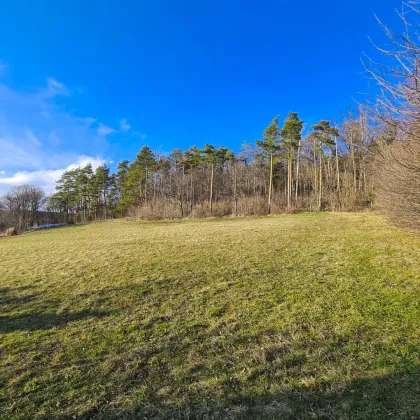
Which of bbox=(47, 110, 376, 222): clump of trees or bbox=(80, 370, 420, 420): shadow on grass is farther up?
bbox=(47, 110, 376, 222): clump of trees

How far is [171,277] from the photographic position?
20.1ft

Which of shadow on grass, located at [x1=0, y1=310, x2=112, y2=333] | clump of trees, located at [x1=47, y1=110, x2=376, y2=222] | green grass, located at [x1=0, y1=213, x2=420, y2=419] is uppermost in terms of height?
clump of trees, located at [x1=47, y1=110, x2=376, y2=222]

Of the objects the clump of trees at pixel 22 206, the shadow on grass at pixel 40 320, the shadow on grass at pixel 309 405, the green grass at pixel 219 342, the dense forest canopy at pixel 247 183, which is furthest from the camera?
the clump of trees at pixel 22 206

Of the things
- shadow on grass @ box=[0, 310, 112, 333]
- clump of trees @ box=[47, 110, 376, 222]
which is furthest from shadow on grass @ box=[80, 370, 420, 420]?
clump of trees @ box=[47, 110, 376, 222]

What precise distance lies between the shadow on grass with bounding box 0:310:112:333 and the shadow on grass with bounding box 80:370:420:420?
230cm

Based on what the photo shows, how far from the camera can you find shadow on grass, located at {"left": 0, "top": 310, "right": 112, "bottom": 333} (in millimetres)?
3945

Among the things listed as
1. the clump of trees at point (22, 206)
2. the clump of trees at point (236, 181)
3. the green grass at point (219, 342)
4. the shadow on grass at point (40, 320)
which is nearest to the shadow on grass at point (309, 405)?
the green grass at point (219, 342)

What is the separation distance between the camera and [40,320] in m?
4.20

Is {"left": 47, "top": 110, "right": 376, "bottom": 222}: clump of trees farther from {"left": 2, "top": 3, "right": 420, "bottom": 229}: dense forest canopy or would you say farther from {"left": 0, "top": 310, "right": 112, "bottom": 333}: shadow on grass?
{"left": 0, "top": 310, "right": 112, "bottom": 333}: shadow on grass

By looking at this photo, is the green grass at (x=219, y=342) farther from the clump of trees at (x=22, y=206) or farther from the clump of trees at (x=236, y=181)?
the clump of trees at (x=22, y=206)

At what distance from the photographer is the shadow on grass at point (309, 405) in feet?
6.48

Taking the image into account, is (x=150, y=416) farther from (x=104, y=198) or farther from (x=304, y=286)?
(x=104, y=198)

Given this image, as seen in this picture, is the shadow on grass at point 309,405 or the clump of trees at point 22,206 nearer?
the shadow on grass at point 309,405

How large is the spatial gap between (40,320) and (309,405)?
415 centimetres
